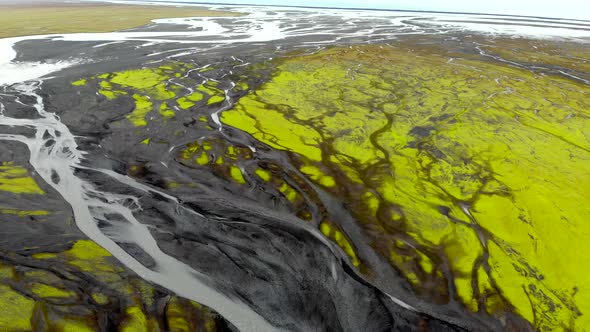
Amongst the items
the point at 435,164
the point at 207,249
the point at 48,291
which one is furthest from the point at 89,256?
the point at 435,164

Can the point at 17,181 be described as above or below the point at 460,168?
above

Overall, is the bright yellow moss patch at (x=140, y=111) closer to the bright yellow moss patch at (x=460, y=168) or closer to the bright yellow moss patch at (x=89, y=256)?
the bright yellow moss patch at (x=460, y=168)

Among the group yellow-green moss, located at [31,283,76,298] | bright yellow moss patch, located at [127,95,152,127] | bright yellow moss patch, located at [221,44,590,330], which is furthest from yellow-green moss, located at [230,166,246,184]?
bright yellow moss patch, located at [127,95,152,127]

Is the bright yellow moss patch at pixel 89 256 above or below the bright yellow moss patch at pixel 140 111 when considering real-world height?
below

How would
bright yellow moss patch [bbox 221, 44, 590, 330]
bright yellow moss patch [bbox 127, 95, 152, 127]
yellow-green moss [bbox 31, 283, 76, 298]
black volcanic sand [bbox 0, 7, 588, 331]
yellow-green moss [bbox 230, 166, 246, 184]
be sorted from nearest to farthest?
yellow-green moss [bbox 31, 283, 76, 298] → black volcanic sand [bbox 0, 7, 588, 331] → bright yellow moss patch [bbox 221, 44, 590, 330] → yellow-green moss [bbox 230, 166, 246, 184] → bright yellow moss patch [bbox 127, 95, 152, 127]

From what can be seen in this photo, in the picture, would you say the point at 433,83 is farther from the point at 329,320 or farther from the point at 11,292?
the point at 11,292

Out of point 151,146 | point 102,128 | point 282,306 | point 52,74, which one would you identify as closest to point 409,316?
point 282,306

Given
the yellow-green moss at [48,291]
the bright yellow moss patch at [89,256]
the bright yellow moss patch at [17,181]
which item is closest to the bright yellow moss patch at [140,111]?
the bright yellow moss patch at [17,181]

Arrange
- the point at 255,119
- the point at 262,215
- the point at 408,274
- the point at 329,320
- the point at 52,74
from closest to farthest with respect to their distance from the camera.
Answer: the point at 329,320, the point at 408,274, the point at 262,215, the point at 255,119, the point at 52,74

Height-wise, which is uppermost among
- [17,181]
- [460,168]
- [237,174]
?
[17,181]

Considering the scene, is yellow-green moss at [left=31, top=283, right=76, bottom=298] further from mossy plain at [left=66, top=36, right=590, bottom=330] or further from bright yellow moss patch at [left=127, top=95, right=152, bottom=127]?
bright yellow moss patch at [left=127, top=95, right=152, bottom=127]

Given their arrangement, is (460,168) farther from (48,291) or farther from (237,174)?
(48,291)
